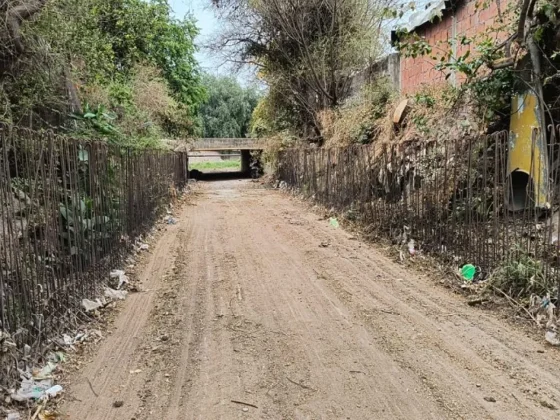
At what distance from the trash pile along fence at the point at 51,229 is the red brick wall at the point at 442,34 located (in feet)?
17.7

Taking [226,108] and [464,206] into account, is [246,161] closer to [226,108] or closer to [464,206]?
[226,108]

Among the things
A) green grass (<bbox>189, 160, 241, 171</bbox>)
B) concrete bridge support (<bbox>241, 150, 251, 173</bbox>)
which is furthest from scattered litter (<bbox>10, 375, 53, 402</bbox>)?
green grass (<bbox>189, 160, 241, 171</bbox>)

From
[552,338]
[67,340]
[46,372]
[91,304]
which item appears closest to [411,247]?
[552,338]

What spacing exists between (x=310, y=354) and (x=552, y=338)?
6.45 ft

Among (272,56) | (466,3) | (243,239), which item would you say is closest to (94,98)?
(243,239)

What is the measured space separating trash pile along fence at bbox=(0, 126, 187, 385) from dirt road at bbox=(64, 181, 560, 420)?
0.51 metres

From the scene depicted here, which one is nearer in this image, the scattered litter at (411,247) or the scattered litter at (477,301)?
the scattered litter at (477,301)

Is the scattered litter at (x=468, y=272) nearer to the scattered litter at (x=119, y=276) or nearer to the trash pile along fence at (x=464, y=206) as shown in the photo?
the trash pile along fence at (x=464, y=206)

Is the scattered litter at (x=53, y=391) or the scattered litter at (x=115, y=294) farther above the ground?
the scattered litter at (x=115, y=294)

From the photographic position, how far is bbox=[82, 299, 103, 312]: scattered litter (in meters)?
4.30

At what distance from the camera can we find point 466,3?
8875mm

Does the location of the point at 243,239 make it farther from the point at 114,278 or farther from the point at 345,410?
the point at 345,410

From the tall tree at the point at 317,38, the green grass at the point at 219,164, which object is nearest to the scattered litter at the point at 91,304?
the tall tree at the point at 317,38

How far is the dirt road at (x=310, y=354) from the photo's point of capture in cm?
282
